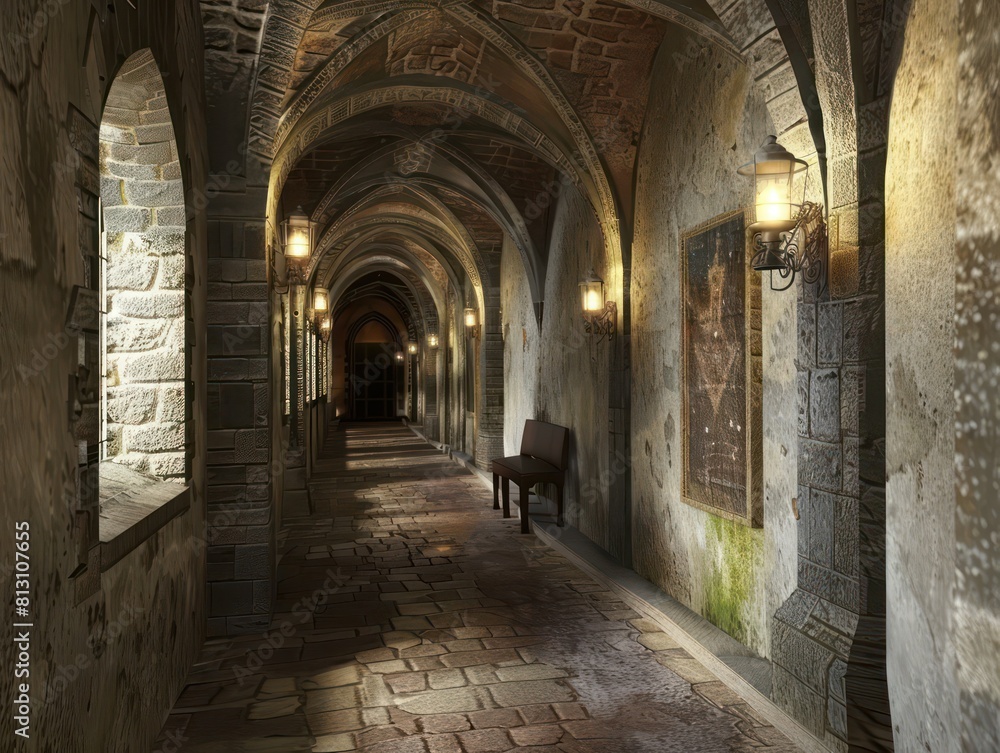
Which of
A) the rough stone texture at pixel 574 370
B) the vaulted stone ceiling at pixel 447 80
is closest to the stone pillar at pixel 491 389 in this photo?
the rough stone texture at pixel 574 370

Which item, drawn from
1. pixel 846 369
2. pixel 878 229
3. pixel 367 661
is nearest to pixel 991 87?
pixel 878 229

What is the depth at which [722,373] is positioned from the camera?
4.26m

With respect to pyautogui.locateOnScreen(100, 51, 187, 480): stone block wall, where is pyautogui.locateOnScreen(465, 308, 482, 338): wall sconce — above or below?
above

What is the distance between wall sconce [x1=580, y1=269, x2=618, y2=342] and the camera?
604 centimetres

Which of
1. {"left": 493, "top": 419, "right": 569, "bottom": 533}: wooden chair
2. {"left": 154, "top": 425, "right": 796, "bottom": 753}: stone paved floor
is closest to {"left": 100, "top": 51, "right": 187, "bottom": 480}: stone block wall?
{"left": 154, "top": 425, "right": 796, "bottom": 753}: stone paved floor

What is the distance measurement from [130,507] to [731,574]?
10.4 feet

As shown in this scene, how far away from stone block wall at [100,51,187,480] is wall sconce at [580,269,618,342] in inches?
136

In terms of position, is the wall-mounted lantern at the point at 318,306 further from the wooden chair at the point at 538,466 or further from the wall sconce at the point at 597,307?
the wall sconce at the point at 597,307

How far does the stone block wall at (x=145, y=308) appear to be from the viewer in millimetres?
3467

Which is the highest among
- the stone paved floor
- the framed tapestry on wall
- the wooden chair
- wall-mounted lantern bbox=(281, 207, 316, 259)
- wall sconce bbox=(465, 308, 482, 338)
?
wall-mounted lantern bbox=(281, 207, 316, 259)

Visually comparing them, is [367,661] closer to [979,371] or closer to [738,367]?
[738,367]

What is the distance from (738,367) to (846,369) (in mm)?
1215

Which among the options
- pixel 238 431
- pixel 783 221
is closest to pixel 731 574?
pixel 783 221

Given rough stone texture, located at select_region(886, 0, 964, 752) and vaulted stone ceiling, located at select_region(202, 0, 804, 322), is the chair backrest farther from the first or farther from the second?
rough stone texture, located at select_region(886, 0, 964, 752)
